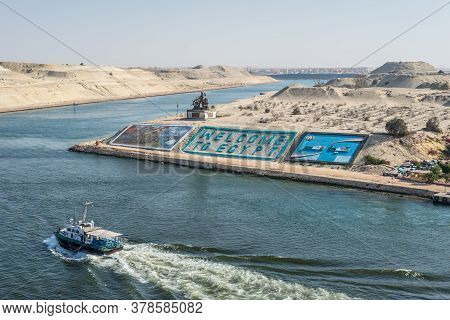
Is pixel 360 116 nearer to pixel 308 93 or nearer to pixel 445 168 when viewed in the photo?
pixel 445 168

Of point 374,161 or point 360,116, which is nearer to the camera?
point 374,161

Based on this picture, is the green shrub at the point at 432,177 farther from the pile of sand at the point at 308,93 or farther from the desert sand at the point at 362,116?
the pile of sand at the point at 308,93

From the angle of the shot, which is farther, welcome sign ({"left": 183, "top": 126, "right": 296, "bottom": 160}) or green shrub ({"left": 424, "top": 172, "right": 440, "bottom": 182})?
welcome sign ({"left": 183, "top": 126, "right": 296, "bottom": 160})

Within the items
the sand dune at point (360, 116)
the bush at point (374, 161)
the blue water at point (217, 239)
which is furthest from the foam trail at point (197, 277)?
the bush at point (374, 161)

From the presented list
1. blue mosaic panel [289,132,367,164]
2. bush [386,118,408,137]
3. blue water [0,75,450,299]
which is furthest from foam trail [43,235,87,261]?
bush [386,118,408,137]

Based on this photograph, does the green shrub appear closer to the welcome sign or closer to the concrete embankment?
the concrete embankment

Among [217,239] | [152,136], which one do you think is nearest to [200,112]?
[152,136]

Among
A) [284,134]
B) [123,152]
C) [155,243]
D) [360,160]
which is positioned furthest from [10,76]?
[155,243]

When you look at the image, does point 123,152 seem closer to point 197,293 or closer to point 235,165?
point 235,165
